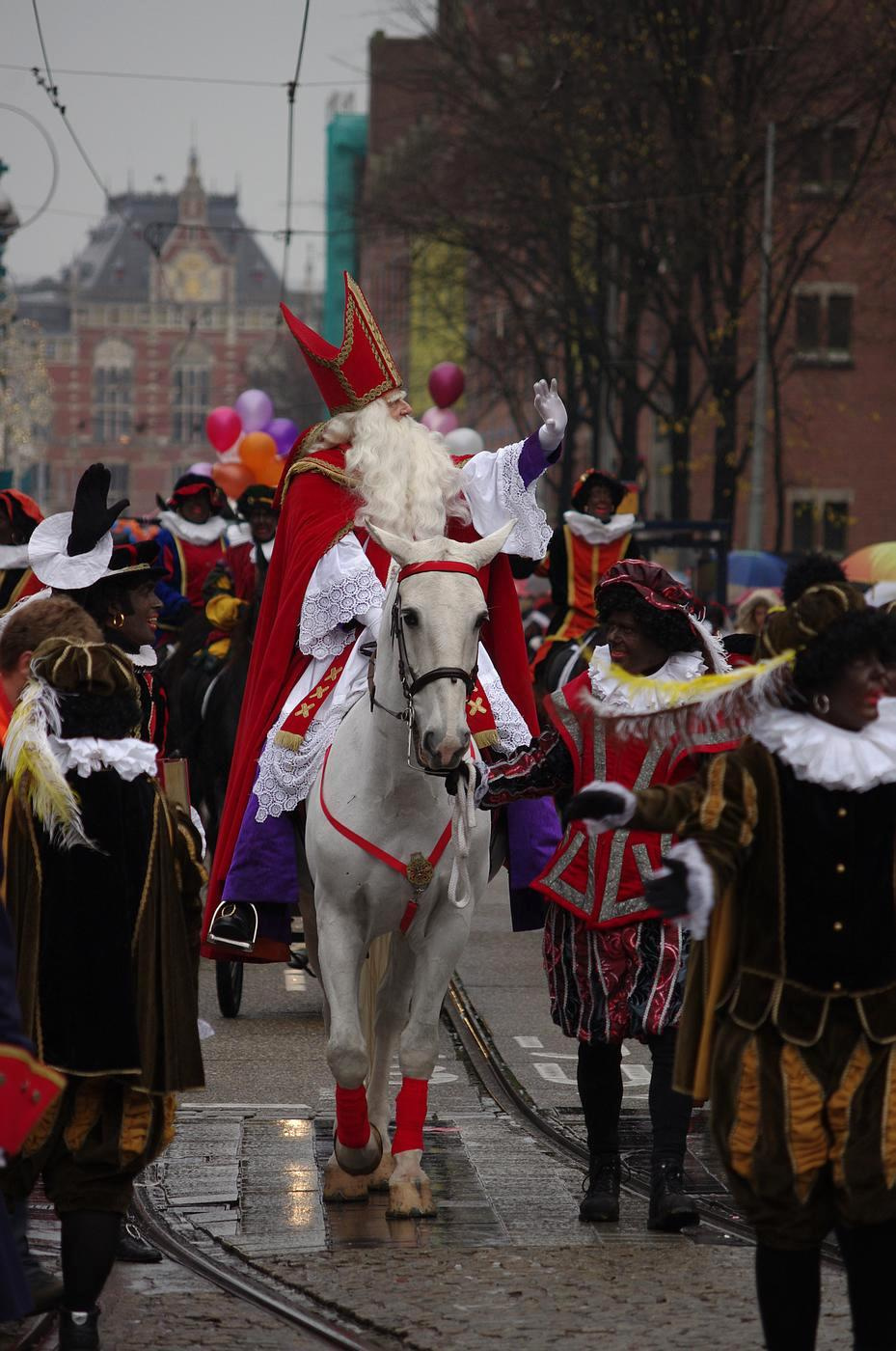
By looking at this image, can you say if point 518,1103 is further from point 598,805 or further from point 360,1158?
point 598,805

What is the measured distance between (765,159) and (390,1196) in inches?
894

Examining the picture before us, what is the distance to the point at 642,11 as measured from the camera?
28094 mm

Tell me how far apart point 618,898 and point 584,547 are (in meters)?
8.30

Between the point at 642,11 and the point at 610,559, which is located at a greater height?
the point at 642,11

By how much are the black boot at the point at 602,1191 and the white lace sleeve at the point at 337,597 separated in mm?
1975

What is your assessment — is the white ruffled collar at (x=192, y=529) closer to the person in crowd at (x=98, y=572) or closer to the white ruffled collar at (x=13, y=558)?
the white ruffled collar at (x=13, y=558)

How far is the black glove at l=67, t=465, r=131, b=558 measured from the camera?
8234 mm

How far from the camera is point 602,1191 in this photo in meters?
7.07

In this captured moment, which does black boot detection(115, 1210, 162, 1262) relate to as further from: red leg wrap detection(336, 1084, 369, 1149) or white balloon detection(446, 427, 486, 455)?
white balloon detection(446, 427, 486, 455)

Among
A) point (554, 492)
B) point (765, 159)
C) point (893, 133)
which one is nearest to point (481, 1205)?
point (765, 159)

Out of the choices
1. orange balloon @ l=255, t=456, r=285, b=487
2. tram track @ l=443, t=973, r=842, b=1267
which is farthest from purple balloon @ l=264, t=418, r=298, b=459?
tram track @ l=443, t=973, r=842, b=1267

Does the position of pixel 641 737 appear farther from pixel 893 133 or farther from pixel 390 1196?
pixel 893 133

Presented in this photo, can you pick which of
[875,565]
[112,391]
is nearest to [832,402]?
[875,565]

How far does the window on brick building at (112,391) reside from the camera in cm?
14175
